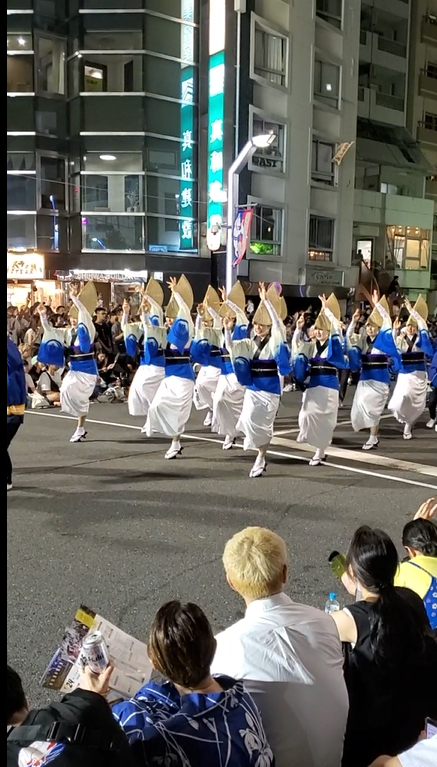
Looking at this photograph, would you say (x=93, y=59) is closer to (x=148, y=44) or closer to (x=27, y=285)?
(x=148, y=44)

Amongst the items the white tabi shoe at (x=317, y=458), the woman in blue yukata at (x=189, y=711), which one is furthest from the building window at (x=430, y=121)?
the woman in blue yukata at (x=189, y=711)

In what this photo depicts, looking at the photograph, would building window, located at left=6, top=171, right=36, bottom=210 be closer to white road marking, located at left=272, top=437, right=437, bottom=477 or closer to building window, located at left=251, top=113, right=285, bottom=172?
building window, located at left=251, top=113, right=285, bottom=172

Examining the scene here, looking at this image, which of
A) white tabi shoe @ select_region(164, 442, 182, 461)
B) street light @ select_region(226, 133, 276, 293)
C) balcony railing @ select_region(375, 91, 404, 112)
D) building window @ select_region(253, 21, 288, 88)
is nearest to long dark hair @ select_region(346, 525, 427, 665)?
white tabi shoe @ select_region(164, 442, 182, 461)

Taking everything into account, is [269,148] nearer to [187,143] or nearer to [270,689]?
[187,143]

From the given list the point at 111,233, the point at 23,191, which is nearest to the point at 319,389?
the point at 111,233

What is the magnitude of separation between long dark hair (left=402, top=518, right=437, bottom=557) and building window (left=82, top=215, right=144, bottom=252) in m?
19.9

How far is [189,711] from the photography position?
1932mm

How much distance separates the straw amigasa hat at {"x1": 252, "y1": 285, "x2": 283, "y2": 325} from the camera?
8.12 m

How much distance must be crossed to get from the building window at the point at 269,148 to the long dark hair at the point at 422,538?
21.6 metres

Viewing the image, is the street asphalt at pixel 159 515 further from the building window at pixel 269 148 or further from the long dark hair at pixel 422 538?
the building window at pixel 269 148

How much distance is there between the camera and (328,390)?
8.69 metres

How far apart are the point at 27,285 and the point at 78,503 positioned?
1626cm

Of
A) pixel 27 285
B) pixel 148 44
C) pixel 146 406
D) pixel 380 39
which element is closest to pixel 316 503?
pixel 146 406

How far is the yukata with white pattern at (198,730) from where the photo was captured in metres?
1.86
